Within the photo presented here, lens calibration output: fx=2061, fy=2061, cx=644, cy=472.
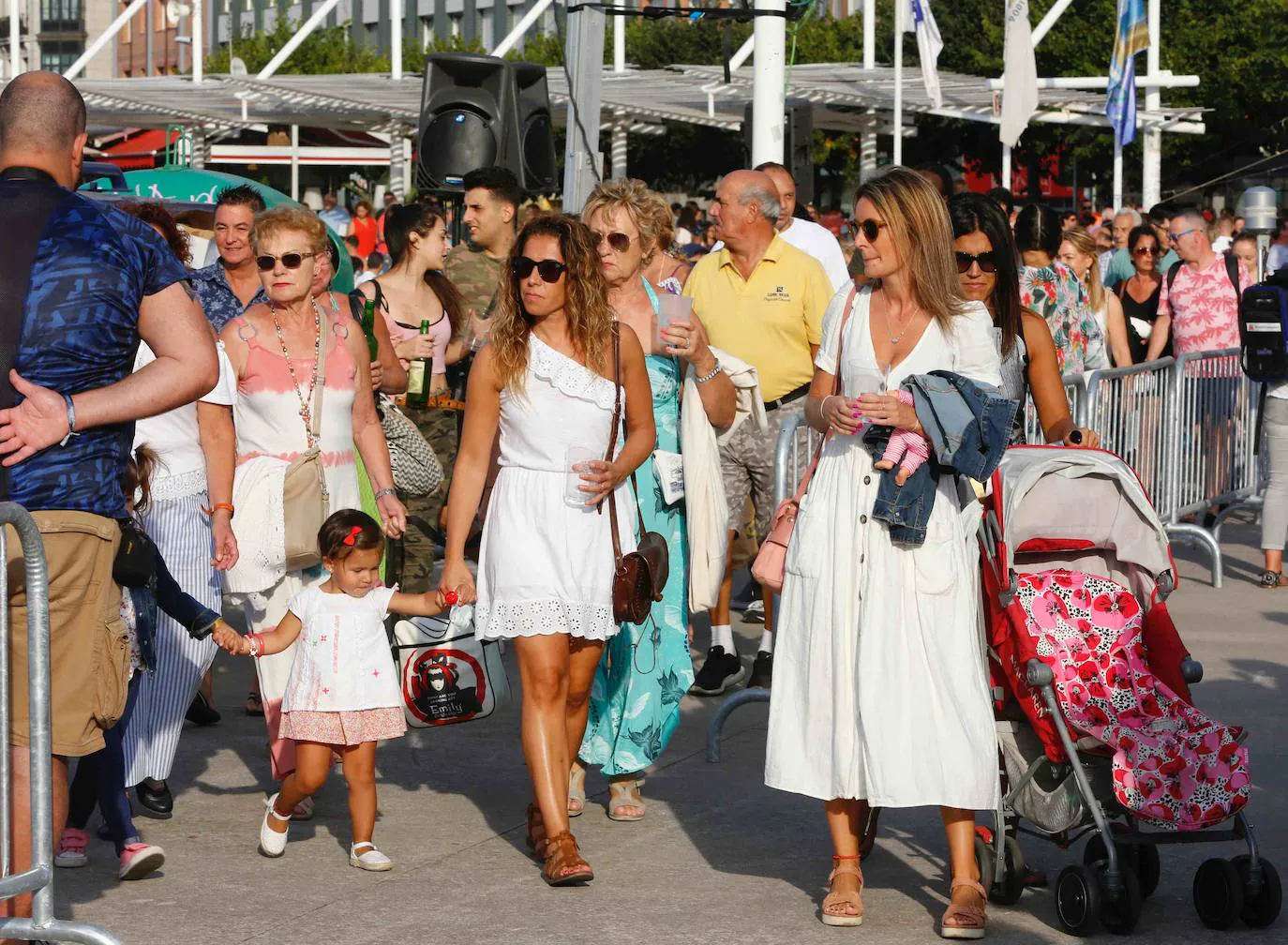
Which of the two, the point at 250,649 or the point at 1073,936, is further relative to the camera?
the point at 250,649

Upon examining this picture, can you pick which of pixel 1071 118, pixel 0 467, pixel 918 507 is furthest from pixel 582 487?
pixel 1071 118

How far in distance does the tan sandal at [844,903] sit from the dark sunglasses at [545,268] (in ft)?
6.09

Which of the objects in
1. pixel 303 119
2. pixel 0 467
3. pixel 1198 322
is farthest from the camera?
pixel 303 119

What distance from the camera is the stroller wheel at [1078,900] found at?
17.5 feet

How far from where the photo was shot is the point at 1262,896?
541 centimetres

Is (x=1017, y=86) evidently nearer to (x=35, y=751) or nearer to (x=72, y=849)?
(x=72, y=849)

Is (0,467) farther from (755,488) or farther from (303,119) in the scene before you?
(303,119)

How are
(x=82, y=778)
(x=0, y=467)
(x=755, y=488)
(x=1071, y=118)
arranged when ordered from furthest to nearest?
(x=1071, y=118)
(x=755, y=488)
(x=82, y=778)
(x=0, y=467)

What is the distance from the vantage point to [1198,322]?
1336 centimetres

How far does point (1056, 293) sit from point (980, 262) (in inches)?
155

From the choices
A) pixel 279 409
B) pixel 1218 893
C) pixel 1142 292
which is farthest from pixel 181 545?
pixel 1142 292

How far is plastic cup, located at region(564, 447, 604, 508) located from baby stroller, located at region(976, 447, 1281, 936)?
45.7 inches

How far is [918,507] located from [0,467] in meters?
2.30

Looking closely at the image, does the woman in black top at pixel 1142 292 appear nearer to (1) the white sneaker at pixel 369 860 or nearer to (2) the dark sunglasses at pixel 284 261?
(2) the dark sunglasses at pixel 284 261
